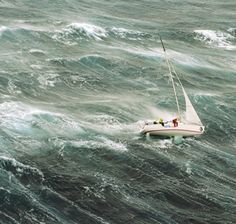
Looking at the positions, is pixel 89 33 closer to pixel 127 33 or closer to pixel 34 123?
pixel 127 33

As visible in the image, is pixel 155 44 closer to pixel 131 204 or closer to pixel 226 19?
pixel 226 19

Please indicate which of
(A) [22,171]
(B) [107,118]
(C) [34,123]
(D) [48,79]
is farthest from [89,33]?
(A) [22,171]

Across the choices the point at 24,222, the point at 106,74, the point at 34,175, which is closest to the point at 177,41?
the point at 106,74

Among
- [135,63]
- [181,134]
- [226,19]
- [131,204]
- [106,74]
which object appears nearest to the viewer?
[131,204]

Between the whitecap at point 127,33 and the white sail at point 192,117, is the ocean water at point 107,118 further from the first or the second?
the white sail at point 192,117

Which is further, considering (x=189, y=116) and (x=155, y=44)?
(x=155, y=44)

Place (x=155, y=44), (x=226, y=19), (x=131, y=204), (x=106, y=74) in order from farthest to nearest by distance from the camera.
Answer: (x=226, y=19), (x=155, y=44), (x=106, y=74), (x=131, y=204)
